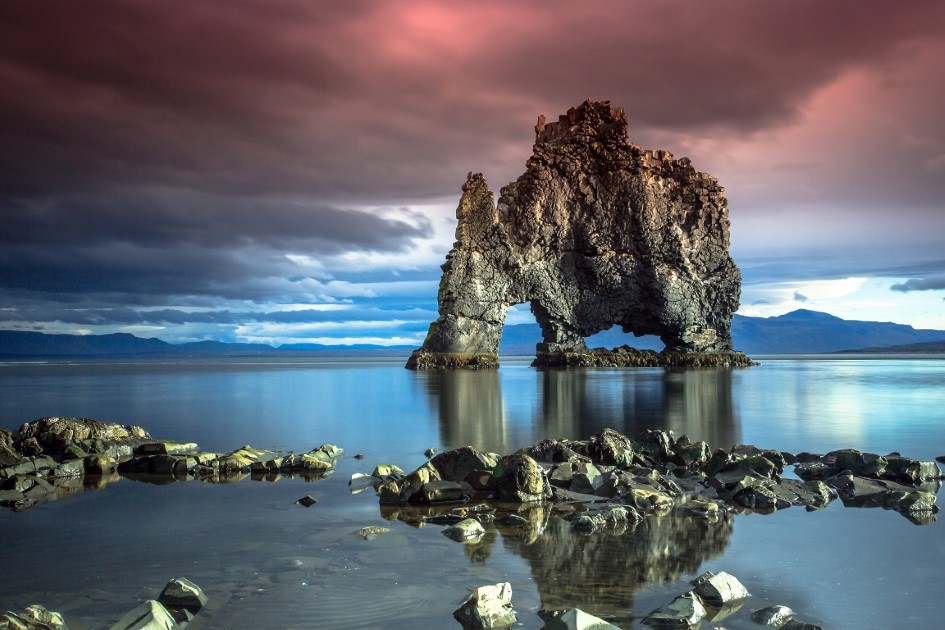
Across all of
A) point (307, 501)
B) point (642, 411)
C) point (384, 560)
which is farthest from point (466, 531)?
point (642, 411)

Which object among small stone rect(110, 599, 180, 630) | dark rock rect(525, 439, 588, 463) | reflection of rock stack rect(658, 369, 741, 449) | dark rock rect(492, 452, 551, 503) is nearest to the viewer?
small stone rect(110, 599, 180, 630)

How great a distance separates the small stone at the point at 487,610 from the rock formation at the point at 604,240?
8566cm

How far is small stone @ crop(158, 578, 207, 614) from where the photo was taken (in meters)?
7.69

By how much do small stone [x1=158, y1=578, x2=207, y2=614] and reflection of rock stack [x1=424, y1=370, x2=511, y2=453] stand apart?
13.5 m

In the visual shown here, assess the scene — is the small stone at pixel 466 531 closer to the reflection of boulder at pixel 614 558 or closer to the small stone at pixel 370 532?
the reflection of boulder at pixel 614 558

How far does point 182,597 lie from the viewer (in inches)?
304

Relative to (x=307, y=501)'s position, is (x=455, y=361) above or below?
above

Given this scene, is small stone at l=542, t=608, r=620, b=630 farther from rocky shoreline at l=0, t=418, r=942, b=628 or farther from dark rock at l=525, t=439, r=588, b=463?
dark rock at l=525, t=439, r=588, b=463

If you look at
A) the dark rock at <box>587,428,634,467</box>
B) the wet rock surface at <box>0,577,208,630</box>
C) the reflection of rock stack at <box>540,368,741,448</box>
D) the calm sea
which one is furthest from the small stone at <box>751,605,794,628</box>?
the reflection of rock stack at <box>540,368,741,448</box>

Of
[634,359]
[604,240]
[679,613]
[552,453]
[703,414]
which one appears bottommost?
[703,414]

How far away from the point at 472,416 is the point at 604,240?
71258 millimetres

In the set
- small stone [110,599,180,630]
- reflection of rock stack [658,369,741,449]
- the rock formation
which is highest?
the rock formation

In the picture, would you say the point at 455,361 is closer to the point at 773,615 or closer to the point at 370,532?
the point at 370,532

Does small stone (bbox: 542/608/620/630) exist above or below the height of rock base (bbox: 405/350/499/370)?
below
